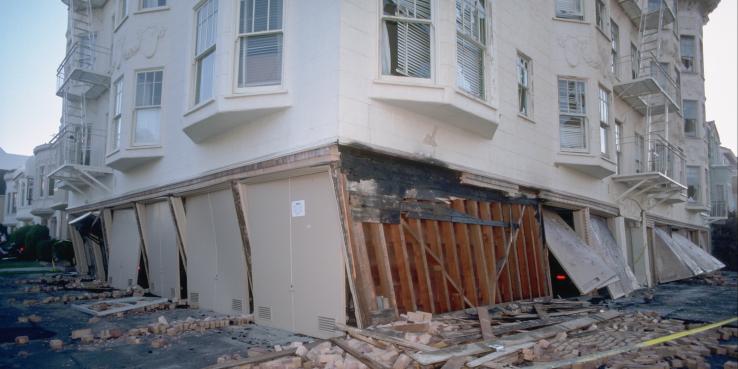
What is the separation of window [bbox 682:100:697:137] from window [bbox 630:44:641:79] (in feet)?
26.2

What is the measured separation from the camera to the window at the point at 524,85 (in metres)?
12.6

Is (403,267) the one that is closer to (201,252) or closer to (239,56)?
(239,56)

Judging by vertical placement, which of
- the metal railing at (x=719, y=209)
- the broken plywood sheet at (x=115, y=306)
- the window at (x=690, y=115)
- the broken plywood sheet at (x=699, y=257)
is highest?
the window at (x=690, y=115)

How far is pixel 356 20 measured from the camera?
8164 millimetres

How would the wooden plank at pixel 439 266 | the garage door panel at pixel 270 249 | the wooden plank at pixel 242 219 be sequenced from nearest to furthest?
the garage door panel at pixel 270 249, the wooden plank at pixel 439 266, the wooden plank at pixel 242 219

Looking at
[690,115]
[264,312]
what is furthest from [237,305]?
[690,115]

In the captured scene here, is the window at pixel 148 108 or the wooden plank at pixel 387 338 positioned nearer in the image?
the wooden plank at pixel 387 338

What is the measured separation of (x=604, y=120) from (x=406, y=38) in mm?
9315

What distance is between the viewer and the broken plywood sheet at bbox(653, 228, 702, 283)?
738 inches

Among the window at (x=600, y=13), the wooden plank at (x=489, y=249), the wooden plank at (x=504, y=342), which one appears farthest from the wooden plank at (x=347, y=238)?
the window at (x=600, y=13)

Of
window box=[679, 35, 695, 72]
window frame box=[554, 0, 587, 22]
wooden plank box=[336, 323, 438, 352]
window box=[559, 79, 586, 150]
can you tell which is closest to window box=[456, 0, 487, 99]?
wooden plank box=[336, 323, 438, 352]

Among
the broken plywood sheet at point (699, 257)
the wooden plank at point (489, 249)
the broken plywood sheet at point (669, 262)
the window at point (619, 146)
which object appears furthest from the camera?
the broken plywood sheet at point (699, 257)

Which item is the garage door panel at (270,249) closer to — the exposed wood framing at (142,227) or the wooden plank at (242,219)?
the wooden plank at (242,219)

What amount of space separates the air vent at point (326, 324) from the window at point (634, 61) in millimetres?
15873
